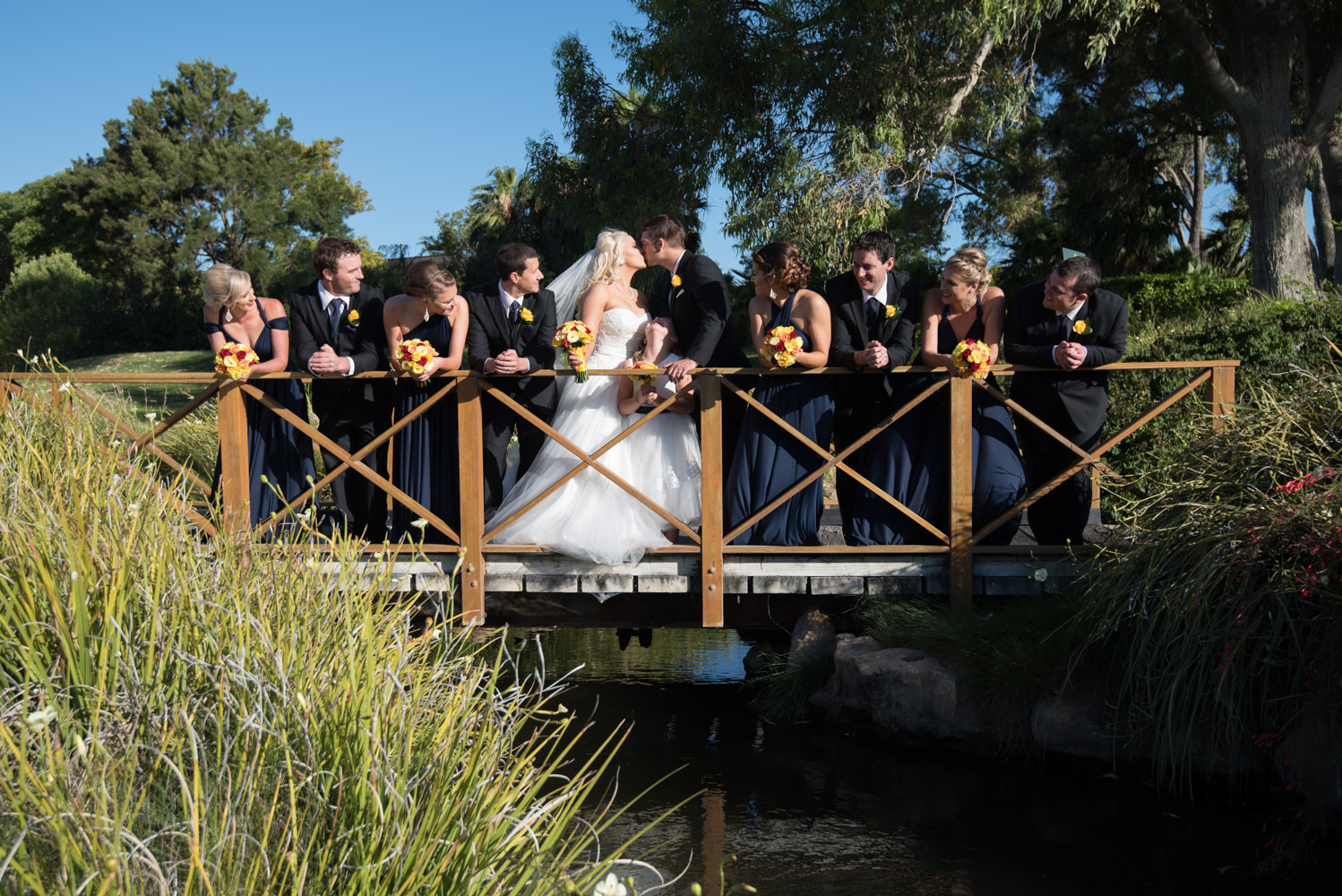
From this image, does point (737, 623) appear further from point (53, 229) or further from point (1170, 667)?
point (53, 229)

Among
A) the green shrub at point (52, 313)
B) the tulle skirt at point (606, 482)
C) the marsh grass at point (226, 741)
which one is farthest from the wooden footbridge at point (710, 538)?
the green shrub at point (52, 313)

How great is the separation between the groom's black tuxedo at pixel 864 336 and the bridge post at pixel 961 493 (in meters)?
0.40

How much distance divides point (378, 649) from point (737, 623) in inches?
148

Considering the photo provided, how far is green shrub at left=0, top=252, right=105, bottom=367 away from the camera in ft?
129

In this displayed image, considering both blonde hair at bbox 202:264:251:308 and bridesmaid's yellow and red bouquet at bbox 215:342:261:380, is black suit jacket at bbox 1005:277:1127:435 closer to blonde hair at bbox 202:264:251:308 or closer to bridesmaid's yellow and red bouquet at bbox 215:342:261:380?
bridesmaid's yellow and red bouquet at bbox 215:342:261:380

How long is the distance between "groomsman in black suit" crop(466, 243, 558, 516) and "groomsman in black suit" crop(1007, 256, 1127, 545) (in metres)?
2.82

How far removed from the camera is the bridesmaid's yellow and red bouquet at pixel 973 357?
19.7 ft

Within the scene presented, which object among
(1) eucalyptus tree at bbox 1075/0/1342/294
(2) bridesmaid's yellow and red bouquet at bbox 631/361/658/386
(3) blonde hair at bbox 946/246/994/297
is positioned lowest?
(2) bridesmaid's yellow and red bouquet at bbox 631/361/658/386

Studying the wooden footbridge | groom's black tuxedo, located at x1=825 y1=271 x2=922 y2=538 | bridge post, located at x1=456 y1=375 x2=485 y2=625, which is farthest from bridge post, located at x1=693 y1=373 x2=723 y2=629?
bridge post, located at x1=456 y1=375 x2=485 y2=625

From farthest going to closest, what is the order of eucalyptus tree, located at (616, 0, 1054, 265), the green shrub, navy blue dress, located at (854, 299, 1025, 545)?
the green shrub < eucalyptus tree, located at (616, 0, 1054, 265) < navy blue dress, located at (854, 299, 1025, 545)

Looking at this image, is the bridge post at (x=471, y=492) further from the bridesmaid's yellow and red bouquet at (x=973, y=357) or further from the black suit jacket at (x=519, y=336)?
the bridesmaid's yellow and red bouquet at (x=973, y=357)

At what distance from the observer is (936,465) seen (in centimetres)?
652

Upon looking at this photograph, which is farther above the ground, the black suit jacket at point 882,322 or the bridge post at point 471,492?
the black suit jacket at point 882,322

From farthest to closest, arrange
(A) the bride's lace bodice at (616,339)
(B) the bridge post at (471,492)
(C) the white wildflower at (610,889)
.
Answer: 1. (A) the bride's lace bodice at (616,339)
2. (B) the bridge post at (471,492)
3. (C) the white wildflower at (610,889)
